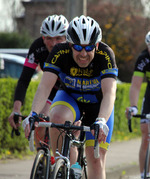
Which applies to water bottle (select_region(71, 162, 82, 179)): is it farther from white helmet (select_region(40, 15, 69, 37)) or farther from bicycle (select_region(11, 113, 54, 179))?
white helmet (select_region(40, 15, 69, 37))

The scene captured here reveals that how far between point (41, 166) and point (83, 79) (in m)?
0.97

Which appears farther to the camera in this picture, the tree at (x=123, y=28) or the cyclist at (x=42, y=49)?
the tree at (x=123, y=28)

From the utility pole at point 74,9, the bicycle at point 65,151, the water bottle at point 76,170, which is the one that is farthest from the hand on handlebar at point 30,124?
the utility pole at point 74,9

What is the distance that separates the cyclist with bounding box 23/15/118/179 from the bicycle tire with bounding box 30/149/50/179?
0.34 metres

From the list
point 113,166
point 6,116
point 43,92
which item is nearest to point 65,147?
point 43,92

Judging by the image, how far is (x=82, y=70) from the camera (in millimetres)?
4477

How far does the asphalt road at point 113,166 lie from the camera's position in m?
7.07

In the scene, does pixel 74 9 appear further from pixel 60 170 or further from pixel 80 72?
pixel 60 170

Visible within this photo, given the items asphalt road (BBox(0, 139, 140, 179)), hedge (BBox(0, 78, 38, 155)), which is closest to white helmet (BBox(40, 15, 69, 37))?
asphalt road (BBox(0, 139, 140, 179))

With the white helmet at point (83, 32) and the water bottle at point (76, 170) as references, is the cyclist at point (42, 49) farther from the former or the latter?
the water bottle at point (76, 170)

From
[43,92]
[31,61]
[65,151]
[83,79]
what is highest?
[31,61]

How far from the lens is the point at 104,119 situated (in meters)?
3.89

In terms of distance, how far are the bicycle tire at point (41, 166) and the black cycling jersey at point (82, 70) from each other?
0.78 m

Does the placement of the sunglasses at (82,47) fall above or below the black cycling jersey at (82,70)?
above
